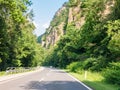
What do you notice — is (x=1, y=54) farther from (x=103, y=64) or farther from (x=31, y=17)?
(x=31, y=17)

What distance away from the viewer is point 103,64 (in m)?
41.4

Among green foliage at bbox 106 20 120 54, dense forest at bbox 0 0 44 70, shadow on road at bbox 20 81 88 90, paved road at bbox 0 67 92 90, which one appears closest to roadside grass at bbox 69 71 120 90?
paved road at bbox 0 67 92 90

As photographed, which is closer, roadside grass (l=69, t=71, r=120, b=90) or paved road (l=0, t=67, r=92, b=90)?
paved road (l=0, t=67, r=92, b=90)

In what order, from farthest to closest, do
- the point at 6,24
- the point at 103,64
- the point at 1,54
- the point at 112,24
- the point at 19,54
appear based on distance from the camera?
the point at 19,54 → the point at 1,54 → the point at 6,24 → the point at 103,64 → the point at 112,24

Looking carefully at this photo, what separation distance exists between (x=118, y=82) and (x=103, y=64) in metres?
15.8

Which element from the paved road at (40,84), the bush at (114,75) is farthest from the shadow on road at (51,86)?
the bush at (114,75)

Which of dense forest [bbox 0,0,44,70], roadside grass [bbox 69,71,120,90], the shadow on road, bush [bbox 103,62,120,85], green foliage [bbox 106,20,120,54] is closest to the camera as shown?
the shadow on road

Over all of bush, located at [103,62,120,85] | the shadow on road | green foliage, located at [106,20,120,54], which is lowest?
the shadow on road

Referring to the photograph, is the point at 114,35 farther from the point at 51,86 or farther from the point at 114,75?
the point at 51,86

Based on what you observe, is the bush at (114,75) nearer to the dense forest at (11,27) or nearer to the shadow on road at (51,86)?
the shadow on road at (51,86)

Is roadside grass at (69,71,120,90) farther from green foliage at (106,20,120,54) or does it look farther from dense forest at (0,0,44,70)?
dense forest at (0,0,44,70)

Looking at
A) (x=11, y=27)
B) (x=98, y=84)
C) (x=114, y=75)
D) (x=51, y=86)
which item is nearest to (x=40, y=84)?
(x=51, y=86)

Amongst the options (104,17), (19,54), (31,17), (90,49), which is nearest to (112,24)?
(104,17)

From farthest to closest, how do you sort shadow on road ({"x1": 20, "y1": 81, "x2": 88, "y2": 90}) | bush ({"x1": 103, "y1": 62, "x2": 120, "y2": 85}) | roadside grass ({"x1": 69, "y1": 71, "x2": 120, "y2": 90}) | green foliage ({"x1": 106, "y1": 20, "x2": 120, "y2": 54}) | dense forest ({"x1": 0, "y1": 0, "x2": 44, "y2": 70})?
1. dense forest ({"x1": 0, "y1": 0, "x2": 44, "y2": 70})
2. green foliage ({"x1": 106, "y1": 20, "x2": 120, "y2": 54})
3. bush ({"x1": 103, "y1": 62, "x2": 120, "y2": 85})
4. roadside grass ({"x1": 69, "y1": 71, "x2": 120, "y2": 90})
5. shadow on road ({"x1": 20, "y1": 81, "x2": 88, "y2": 90})
